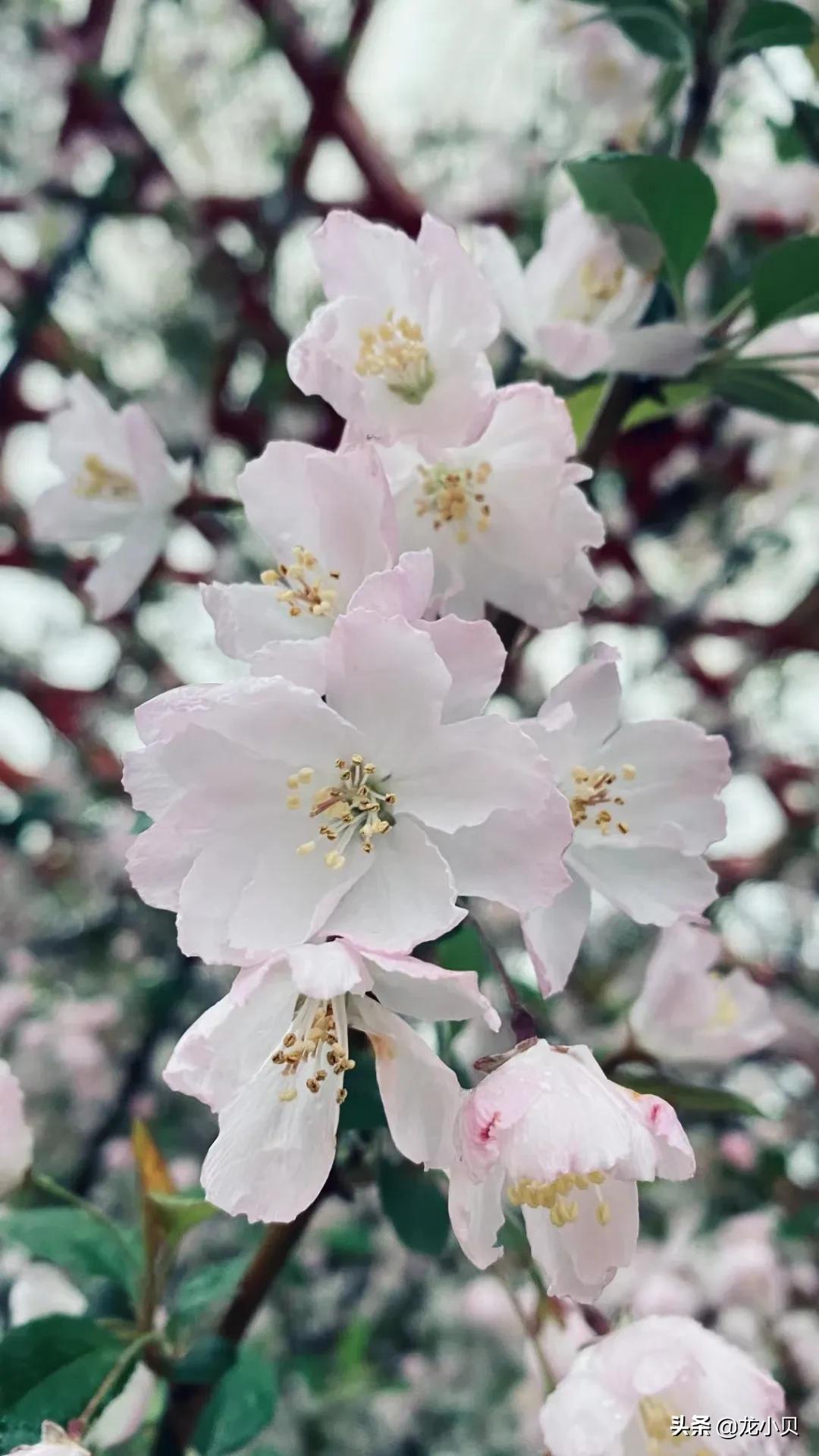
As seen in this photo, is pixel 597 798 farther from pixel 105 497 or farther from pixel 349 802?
pixel 105 497

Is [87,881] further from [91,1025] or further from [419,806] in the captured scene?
[419,806]

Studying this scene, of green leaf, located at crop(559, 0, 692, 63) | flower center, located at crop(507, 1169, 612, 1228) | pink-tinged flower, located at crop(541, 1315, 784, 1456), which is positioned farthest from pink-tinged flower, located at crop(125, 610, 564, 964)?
green leaf, located at crop(559, 0, 692, 63)

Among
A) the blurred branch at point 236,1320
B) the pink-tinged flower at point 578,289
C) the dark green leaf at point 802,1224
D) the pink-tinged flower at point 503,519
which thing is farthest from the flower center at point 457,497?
the dark green leaf at point 802,1224

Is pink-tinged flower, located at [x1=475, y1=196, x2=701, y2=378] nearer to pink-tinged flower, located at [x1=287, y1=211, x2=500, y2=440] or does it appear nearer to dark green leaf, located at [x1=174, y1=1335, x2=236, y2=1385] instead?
pink-tinged flower, located at [x1=287, y1=211, x2=500, y2=440]

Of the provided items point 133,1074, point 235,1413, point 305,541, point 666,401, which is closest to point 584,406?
point 666,401

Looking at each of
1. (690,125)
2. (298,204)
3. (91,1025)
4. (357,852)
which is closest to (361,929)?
(357,852)

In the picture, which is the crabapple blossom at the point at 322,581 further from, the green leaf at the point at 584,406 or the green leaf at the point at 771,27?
the green leaf at the point at 771,27
